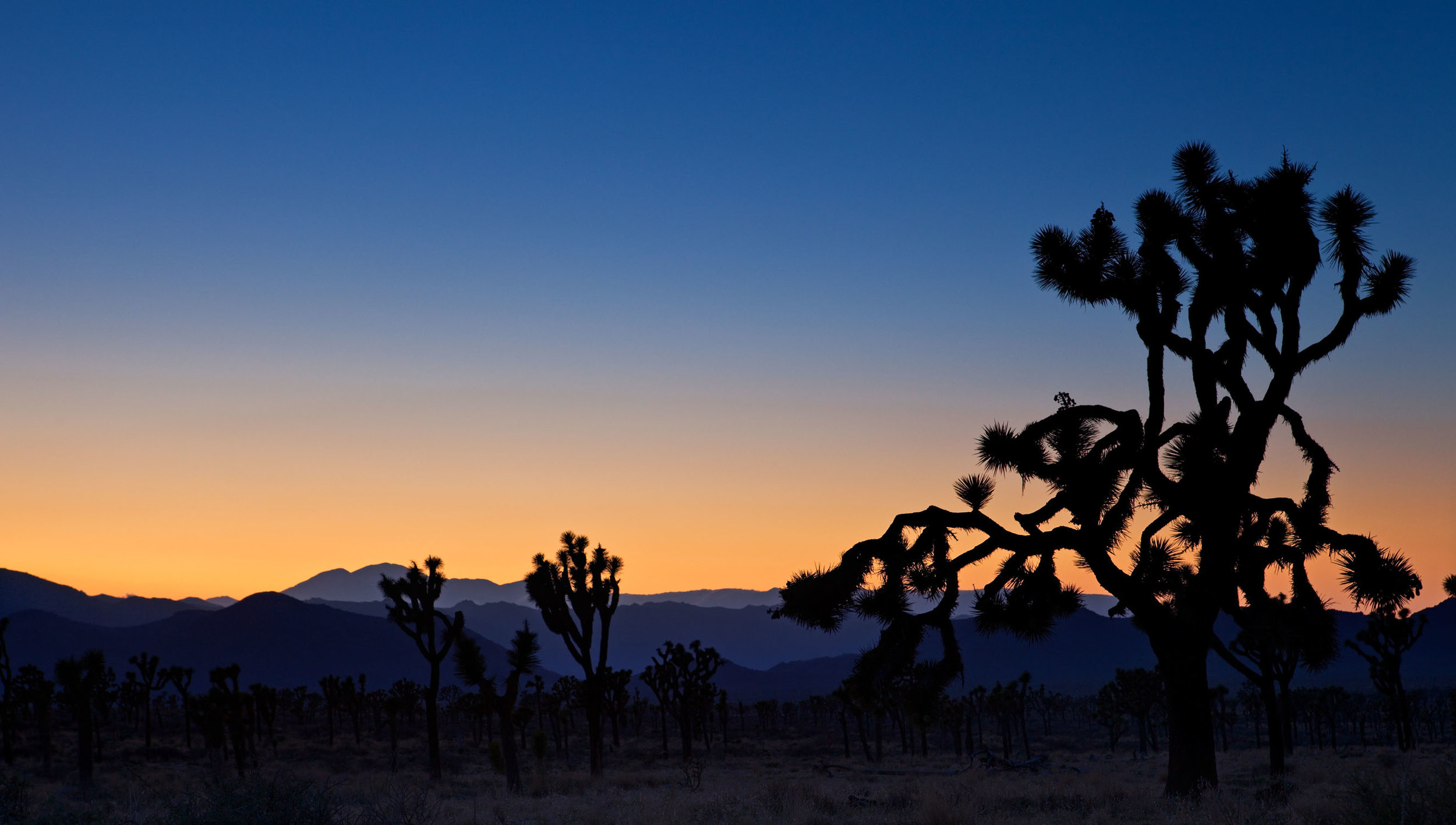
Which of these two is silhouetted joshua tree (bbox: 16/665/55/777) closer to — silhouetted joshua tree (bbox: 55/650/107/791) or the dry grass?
silhouetted joshua tree (bbox: 55/650/107/791)

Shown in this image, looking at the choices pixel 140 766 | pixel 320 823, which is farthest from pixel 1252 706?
pixel 320 823

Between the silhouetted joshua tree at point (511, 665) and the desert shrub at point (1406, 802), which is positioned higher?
the desert shrub at point (1406, 802)

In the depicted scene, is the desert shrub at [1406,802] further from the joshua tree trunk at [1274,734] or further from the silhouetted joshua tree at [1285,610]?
the joshua tree trunk at [1274,734]

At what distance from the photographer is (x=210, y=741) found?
→ 1935 inches

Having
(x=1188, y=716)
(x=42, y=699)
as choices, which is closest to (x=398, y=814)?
(x=1188, y=716)

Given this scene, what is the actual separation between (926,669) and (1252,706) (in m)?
74.3

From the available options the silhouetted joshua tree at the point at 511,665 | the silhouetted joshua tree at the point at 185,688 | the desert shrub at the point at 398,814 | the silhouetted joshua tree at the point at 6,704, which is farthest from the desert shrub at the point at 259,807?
the silhouetted joshua tree at the point at 185,688

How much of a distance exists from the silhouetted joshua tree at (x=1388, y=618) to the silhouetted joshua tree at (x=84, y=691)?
113ft

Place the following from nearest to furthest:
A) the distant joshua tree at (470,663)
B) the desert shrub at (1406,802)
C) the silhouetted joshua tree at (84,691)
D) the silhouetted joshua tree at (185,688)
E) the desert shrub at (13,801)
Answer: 1. the desert shrub at (1406,802)
2. the desert shrub at (13,801)
3. the distant joshua tree at (470,663)
4. the silhouetted joshua tree at (84,691)
5. the silhouetted joshua tree at (185,688)

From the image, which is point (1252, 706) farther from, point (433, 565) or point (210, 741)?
point (210, 741)

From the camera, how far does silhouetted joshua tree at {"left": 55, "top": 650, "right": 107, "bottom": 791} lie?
32844mm

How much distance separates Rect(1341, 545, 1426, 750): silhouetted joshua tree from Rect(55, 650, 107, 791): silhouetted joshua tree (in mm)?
34311

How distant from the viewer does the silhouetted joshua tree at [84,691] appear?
3284 cm

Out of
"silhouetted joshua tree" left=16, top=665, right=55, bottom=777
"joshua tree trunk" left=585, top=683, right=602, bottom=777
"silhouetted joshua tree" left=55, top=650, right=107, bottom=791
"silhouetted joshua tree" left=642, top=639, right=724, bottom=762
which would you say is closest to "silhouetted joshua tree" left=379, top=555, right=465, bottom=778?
"joshua tree trunk" left=585, top=683, right=602, bottom=777
